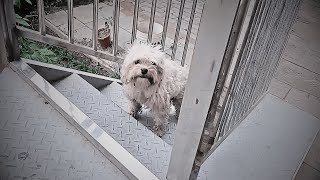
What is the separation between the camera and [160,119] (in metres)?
3.13

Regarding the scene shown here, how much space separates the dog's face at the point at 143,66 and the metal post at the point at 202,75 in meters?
1.41

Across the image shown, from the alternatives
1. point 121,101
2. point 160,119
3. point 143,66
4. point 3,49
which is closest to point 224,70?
point 143,66

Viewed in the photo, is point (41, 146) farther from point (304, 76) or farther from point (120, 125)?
point (304, 76)

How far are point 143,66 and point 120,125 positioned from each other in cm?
54

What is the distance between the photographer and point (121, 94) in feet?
11.2

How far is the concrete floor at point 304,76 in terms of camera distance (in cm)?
245

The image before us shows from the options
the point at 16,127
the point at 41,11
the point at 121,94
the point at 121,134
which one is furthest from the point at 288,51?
the point at 16,127

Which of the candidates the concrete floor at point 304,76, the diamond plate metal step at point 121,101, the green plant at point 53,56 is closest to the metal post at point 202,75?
the concrete floor at point 304,76

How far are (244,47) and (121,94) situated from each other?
2.21 metres

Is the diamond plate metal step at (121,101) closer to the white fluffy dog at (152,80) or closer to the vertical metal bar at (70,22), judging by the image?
the white fluffy dog at (152,80)

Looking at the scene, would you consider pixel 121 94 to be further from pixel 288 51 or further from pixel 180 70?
pixel 288 51

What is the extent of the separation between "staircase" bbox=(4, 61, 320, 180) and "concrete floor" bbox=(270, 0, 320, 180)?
253 mm

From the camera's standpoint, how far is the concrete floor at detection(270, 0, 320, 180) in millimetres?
2453

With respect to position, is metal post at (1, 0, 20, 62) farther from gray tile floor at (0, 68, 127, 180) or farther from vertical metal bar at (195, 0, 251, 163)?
vertical metal bar at (195, 0, 251, 163)
